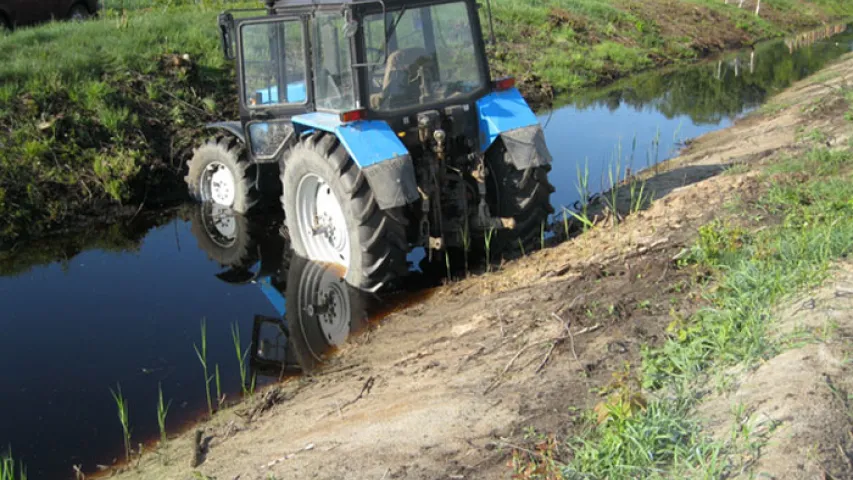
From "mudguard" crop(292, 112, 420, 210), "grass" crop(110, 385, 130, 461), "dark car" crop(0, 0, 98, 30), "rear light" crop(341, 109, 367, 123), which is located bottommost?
"grass" crop(110, 385, 130, 461)

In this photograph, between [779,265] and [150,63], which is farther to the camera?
[150,63]

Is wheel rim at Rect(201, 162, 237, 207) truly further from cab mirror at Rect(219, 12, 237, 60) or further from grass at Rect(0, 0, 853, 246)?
cab mirror at Rect(219, 12, 237, 60)

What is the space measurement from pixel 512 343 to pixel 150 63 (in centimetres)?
819

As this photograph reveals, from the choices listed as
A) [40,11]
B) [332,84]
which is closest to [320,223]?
[332,84]

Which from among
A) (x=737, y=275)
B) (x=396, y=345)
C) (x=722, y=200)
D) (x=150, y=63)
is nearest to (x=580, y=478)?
(x=737, y=275)

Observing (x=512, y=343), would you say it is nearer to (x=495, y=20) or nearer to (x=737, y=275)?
(x=737, y=275)

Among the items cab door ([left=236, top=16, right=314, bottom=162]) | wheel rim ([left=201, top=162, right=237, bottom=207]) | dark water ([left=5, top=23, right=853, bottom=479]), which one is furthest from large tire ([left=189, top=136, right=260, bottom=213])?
cab door ([left=236, top=16, right=314, bottom=162])

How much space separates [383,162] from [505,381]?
2170mm

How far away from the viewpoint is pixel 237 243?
8.48m

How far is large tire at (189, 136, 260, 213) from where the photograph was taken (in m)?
8.41

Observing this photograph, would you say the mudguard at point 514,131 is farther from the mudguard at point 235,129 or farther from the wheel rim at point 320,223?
the mudguard at point 235,129

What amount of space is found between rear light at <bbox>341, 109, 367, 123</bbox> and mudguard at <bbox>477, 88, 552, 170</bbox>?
3.22ft

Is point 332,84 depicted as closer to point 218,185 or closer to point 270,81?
point 270,81

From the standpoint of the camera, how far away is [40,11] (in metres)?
14.4
